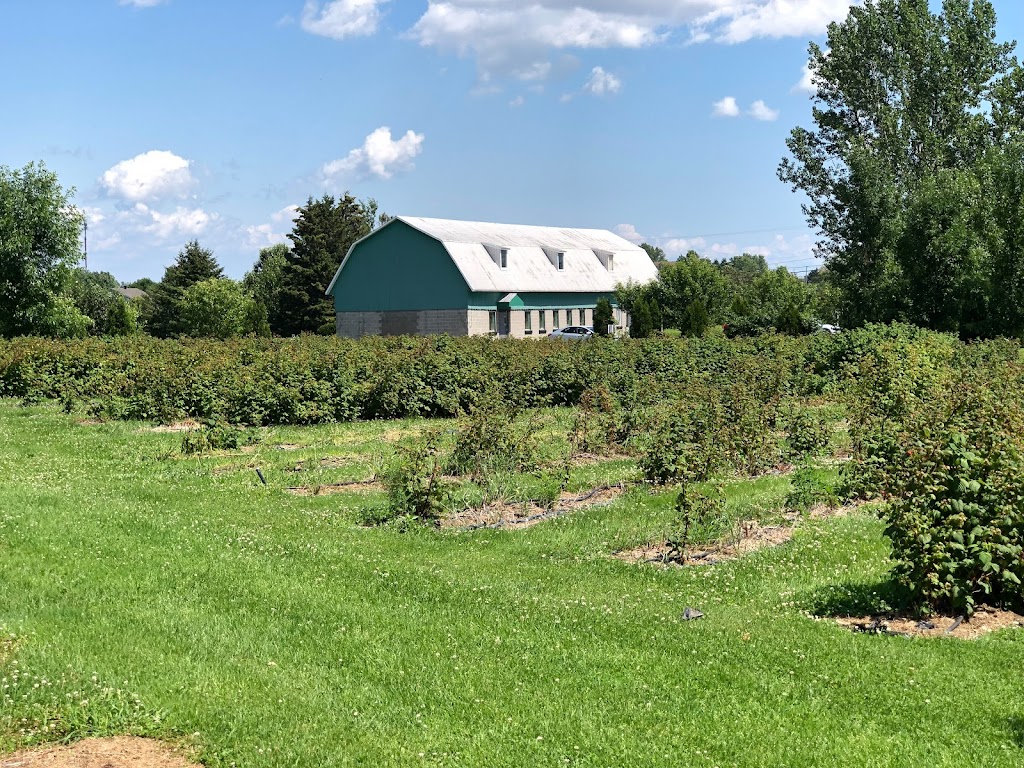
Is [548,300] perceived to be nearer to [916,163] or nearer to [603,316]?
[603,316]

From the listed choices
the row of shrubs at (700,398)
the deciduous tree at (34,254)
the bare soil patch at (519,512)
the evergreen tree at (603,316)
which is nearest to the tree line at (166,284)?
the deciduous tree at (34,254)

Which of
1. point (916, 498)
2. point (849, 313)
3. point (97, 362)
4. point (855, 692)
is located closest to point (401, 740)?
point (855, 692)

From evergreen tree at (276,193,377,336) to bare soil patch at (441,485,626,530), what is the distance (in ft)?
191

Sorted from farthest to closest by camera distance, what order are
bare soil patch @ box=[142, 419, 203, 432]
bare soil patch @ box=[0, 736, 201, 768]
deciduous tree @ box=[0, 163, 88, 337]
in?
deciduous tree @ box=[0, 163, 88, 337] < bare soil patch @ box=[142, 419, 203, 432] < bare soil patch @ box=[0, 736, 201, 768]

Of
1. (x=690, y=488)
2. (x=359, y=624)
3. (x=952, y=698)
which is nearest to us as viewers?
(x=952, y=698)

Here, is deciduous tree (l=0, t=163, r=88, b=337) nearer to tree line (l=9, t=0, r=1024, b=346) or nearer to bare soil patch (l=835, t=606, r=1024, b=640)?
→ tree line (l=9, t=0, r=1024, b=346)

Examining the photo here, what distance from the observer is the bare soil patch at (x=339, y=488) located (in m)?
12.9

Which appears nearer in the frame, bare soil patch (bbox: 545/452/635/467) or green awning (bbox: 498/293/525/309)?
bare soil patch (bbox: 545/452/635/467)

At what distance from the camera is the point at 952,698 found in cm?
573

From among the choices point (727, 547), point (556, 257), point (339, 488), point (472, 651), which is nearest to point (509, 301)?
point (556, 257)

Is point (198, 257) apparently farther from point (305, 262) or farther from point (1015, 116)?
point (1015, 116)

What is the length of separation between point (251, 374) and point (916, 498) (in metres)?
15.8

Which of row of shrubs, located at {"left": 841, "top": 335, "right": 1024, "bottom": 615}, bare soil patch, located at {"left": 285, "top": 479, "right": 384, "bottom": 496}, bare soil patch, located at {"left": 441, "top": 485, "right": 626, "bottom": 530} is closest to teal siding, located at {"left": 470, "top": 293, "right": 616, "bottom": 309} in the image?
bare soil patch, located at {"left": 285, "top": 479, "right": 384, "bottom": 496}

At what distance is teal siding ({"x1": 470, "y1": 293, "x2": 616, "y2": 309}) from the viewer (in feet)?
177
